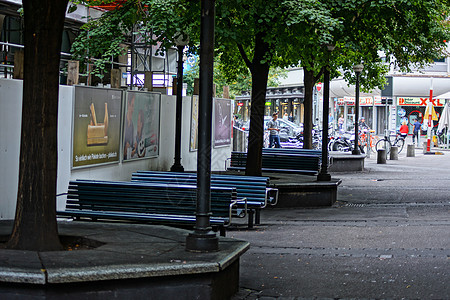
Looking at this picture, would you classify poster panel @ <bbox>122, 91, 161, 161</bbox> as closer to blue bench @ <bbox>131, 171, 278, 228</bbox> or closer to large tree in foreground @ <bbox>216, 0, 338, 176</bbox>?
large tree in foreground @ <bbox>216, 0, 338, 176</bbox>

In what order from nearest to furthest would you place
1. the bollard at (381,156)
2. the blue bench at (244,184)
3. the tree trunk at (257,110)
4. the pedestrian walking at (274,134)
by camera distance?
the blue bench at (244,184), the tree trunk at (257,110), the bollard at (381,156), the pedestrian walking at (274,134)

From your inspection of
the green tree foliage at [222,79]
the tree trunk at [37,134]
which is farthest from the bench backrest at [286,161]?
the green tree foliage at [222,79]

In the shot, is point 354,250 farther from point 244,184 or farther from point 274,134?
point 274,134

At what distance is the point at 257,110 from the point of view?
1603cm

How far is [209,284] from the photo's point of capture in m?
6.58

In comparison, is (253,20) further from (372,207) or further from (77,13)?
(77,13)

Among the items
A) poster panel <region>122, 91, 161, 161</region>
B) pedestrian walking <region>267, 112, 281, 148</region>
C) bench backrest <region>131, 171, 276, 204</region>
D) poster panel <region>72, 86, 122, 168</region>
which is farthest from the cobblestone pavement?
pedestrian walking <region>267, 112, 281, 148</region>

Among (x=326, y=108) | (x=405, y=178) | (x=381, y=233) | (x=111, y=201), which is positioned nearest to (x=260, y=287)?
(x=111, y=201)

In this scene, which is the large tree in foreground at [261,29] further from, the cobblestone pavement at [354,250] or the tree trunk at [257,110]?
the cobblestone pavement at [354,250]

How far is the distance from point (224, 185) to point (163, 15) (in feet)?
16.6

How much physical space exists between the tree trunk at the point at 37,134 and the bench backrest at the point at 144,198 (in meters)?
3.45

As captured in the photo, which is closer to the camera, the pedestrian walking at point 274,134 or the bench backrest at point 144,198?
the bench backrest at point 144,198

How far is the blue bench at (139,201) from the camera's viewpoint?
10547 mm

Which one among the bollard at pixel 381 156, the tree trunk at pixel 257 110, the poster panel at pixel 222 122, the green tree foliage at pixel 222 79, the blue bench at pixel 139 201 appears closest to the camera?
the blue bench at pixel 139 201
